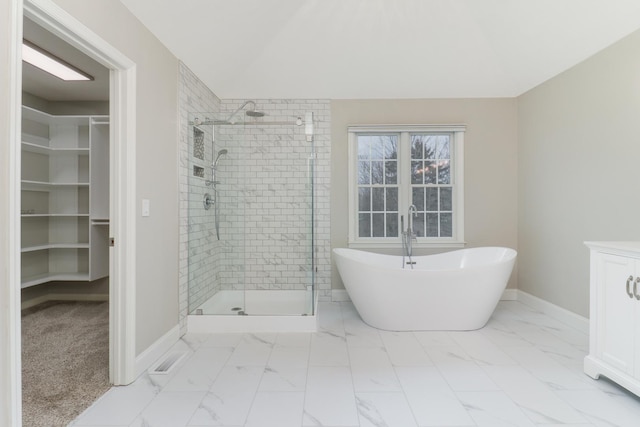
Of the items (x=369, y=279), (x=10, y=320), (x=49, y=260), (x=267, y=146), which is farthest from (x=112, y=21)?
(x=49, y=260)

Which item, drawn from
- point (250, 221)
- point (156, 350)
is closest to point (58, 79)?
point (250, 221)

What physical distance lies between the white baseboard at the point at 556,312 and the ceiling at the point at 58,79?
5.18m

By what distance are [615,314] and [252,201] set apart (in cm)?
343

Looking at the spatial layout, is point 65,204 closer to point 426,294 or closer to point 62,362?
point 62,362

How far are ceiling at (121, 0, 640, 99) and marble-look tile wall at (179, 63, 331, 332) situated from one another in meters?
0.36

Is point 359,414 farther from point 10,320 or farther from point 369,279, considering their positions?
point 10,320

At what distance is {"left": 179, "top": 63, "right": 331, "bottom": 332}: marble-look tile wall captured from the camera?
3242mm

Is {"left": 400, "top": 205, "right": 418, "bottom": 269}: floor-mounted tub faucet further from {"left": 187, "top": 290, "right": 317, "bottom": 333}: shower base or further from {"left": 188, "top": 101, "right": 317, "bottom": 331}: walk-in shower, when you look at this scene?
{"left": 187, "top": 290, "right": 317, "bottom": 333}: shower base

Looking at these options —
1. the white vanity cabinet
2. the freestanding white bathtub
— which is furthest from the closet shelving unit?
the white vanity cabinet

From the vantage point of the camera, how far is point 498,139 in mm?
4164

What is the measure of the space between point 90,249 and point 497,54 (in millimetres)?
5050

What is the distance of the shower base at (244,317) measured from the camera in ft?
10.4

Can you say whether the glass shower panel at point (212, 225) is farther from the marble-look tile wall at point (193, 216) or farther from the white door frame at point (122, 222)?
the white door frame at point (122, 222)

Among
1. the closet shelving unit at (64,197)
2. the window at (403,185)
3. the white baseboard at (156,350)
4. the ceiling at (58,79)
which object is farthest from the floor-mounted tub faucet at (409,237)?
the ceiling at (58,79)
